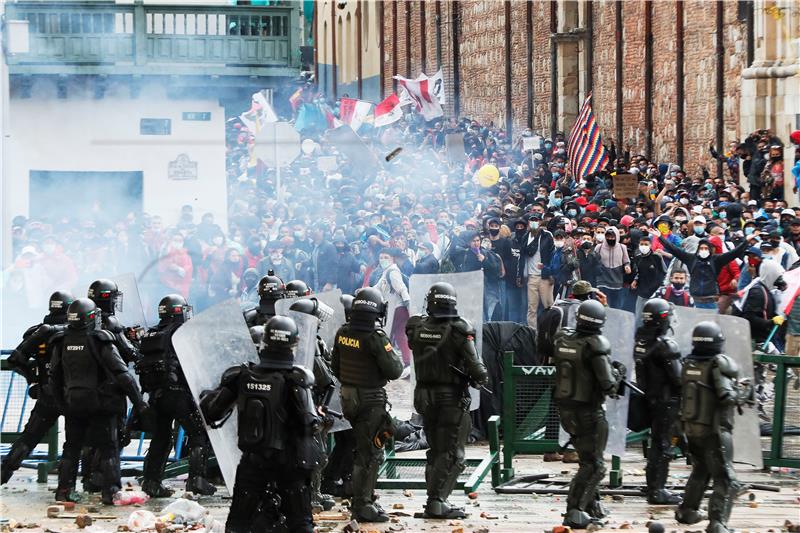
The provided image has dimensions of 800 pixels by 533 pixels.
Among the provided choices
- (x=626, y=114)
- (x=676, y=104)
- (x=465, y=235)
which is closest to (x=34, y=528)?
(x=465, y=235)

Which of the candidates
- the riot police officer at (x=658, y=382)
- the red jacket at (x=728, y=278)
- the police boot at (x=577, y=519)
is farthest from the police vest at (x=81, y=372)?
the red jacket at (x=728, y=278)

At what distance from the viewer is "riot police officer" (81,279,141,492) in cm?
1205

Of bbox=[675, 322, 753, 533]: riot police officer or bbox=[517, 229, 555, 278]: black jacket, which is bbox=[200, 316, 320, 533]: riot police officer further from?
bbox=[517, 229, 555, 278]: black jacket

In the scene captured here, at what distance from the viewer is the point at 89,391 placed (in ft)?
38.6

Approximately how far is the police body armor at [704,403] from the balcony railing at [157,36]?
14.8 metres

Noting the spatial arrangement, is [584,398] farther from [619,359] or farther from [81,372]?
[81,372]

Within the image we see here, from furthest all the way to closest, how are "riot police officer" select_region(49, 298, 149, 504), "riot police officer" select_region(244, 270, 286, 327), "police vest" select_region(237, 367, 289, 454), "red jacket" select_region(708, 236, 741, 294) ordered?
"red jacket" select_region(708, 236, 741, 294) → "riot police officer" select_region(244, 270, 286, 327) → "riot police officer" select_region(49, 298, 149, 504) → "police vest" select_region(237, 367, 289, 454)

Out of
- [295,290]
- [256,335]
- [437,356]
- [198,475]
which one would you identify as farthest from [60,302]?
[437,356]

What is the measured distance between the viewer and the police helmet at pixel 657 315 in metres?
11.6

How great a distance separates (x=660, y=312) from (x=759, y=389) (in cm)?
162

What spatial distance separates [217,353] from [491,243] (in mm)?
10213

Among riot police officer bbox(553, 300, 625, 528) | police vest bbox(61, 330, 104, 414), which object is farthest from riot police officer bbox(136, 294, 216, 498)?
riot police officer bbox(553, 300, 625, 528)

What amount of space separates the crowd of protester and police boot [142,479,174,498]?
476cm

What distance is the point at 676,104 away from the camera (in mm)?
31531
